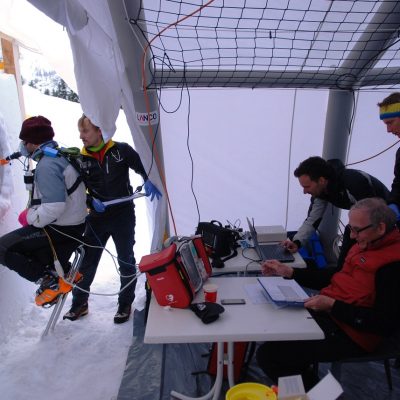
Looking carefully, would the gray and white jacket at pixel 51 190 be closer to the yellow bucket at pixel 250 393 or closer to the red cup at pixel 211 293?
the red cup at pixel 211 293

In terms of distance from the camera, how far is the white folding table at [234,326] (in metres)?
1.36

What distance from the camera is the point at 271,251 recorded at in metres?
2.25

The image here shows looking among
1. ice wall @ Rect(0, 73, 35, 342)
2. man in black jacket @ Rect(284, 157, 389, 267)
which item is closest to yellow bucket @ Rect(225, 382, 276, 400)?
man in black jacket @ Rect(284, 157, 389, 267)

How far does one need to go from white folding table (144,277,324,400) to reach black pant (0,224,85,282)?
0.98 m

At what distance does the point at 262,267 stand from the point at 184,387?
0.82 m

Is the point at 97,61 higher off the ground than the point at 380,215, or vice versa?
the point at 97,61

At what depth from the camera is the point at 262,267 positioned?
1939 millimetres

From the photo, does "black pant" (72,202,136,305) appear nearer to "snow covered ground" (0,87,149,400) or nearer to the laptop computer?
"snow covered ground" (0,87,149,400)

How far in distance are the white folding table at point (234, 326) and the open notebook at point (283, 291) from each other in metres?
0.04

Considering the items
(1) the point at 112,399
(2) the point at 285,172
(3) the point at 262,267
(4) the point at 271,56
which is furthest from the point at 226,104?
(1) the point at 112,399

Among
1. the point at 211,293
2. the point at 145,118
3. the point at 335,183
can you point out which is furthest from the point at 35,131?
the point at 335,183

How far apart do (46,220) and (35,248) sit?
0.28 metres

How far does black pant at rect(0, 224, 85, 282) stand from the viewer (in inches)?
85.7

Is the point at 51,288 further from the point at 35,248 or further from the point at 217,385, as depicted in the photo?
the point at 217,385
